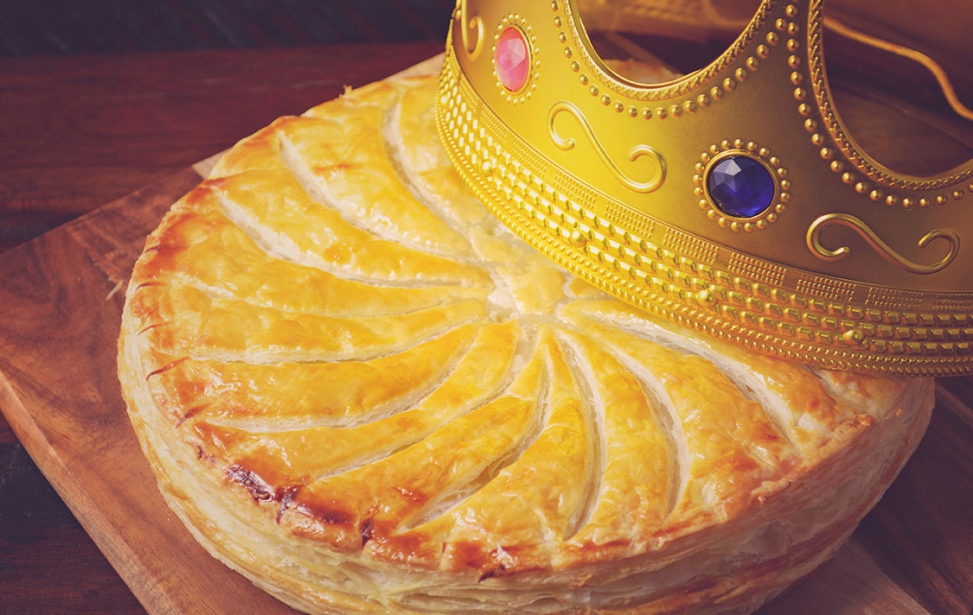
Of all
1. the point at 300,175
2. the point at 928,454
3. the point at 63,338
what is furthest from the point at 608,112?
the point at 63,338

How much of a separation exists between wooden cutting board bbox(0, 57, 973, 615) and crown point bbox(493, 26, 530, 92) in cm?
97

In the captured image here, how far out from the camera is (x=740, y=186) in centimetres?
154

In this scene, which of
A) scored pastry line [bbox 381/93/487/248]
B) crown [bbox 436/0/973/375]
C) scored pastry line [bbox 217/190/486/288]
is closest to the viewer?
crown [bbox 436/0/973/375]

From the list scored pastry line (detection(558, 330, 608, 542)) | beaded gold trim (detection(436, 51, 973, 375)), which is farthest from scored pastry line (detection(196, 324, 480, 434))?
beaded gold trim (detection(436, 51, 973, 375))

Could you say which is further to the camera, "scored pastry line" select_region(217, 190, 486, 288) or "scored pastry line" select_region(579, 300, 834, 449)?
"scored pastry line" select_region(217, 190, 486, 288)

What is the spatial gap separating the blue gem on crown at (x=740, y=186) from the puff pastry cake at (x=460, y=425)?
11.9 inches

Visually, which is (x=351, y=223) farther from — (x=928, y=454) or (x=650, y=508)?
(x=928, y=454)

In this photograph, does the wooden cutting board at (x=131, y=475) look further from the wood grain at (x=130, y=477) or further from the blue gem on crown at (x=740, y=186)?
the blue gem on crown at (x=740, y=186)

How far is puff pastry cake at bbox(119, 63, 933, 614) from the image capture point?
1530mm

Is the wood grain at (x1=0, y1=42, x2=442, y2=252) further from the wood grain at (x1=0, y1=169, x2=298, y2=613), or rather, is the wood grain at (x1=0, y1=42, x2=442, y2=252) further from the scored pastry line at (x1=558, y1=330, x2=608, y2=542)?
the scored pastry line at (x1=558, y1=330, x2=608, y2=542)

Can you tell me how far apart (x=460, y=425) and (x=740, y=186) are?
0.57m

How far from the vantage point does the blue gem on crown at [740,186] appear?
1.53 meters

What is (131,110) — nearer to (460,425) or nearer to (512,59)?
(512,59)

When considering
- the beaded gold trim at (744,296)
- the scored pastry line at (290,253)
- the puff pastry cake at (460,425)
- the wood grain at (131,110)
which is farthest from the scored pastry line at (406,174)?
the wood grain at (131,110)
